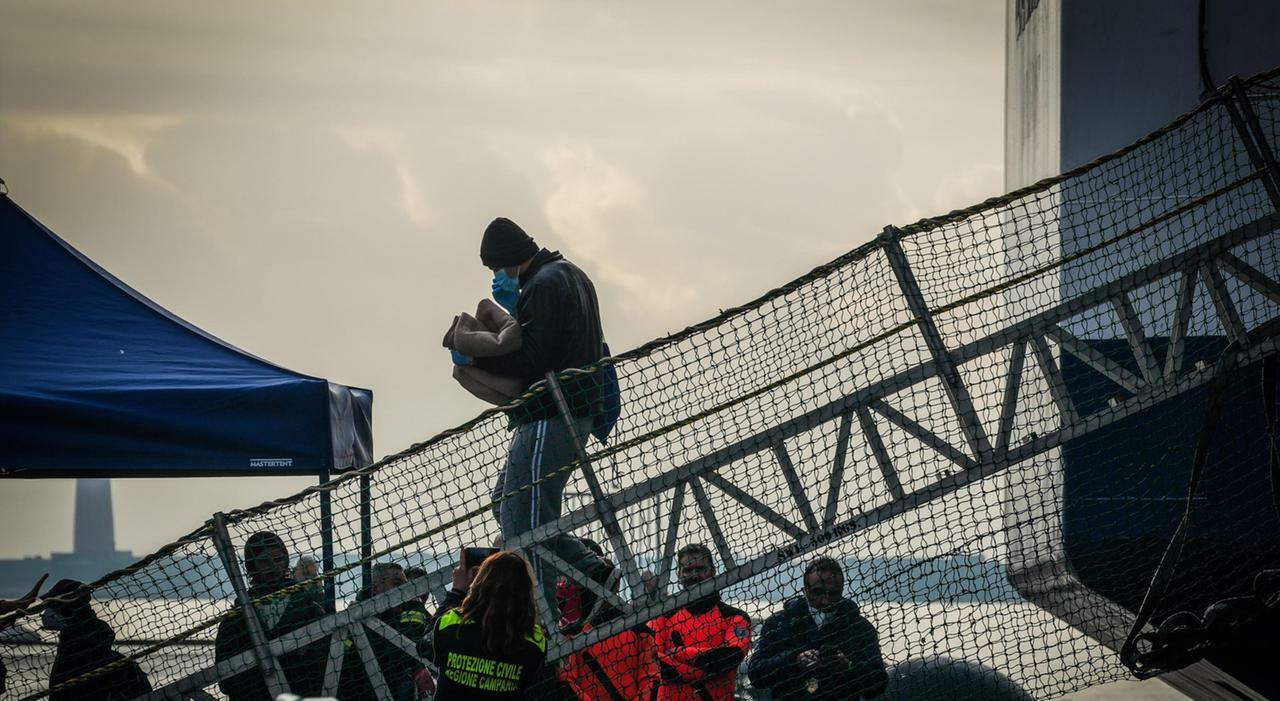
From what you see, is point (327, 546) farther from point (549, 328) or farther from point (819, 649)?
point (819, 649)

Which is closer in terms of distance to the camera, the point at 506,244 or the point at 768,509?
the point at 768,509

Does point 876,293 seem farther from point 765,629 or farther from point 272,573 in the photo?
point 272,573

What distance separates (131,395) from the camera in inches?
228

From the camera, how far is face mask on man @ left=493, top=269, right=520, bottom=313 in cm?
519

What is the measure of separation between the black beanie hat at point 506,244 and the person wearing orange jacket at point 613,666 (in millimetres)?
1452

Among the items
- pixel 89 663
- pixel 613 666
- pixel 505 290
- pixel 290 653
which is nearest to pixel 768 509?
pixel 613 666

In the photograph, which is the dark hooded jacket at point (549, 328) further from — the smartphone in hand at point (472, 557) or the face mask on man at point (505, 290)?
the smartphone in hand at point (472, 557)

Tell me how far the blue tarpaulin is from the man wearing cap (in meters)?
1.65

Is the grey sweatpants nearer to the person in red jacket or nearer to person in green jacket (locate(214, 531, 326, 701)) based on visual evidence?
the person in red jacket

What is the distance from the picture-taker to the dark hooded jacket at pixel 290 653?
15.5ft

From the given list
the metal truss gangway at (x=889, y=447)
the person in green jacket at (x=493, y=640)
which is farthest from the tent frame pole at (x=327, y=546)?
the person in green jacket at (x=493, y=640)

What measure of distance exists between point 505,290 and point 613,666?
1.70 meters

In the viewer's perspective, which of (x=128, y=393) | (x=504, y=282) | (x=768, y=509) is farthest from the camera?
(x=128, y=393)

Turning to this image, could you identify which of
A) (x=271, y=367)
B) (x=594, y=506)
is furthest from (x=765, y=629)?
(x=271, y=367)
